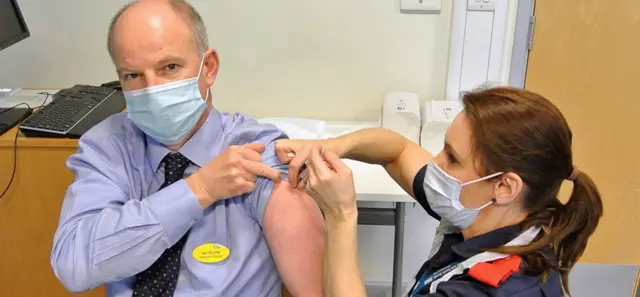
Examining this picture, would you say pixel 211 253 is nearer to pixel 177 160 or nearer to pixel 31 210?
pixel 177 160

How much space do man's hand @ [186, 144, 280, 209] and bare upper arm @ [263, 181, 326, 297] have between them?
88 millimetres

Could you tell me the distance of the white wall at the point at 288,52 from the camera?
2.55 meters

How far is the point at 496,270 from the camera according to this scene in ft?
4.00

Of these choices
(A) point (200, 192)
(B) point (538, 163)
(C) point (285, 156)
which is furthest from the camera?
(C) point (285, 156)

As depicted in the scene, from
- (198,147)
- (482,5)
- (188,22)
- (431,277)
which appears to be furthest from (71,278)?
(482,5)

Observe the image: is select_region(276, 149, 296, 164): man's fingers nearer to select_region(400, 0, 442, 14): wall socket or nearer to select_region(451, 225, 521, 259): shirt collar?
select_region(451, 225, 521, 259): shirt collar

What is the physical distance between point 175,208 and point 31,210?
1117 mm

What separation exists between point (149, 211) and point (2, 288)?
4.27 feet

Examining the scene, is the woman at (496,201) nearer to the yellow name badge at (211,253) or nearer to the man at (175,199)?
the man at (175,199)

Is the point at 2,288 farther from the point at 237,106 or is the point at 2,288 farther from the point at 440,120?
the point at 440,120

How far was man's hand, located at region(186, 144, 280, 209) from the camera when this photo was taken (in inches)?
51.8

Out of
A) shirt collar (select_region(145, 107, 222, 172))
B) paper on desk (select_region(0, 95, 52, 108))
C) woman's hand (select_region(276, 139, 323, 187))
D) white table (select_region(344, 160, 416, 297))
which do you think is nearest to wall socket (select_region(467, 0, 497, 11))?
white table (select_region(344, 160, 416, 297))

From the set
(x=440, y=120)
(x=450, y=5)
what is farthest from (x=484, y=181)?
(x=450, y=5)

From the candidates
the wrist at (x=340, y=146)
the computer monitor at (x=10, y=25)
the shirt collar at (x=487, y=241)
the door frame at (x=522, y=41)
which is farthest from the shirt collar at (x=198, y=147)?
the door frame at (x=522, y=41)
